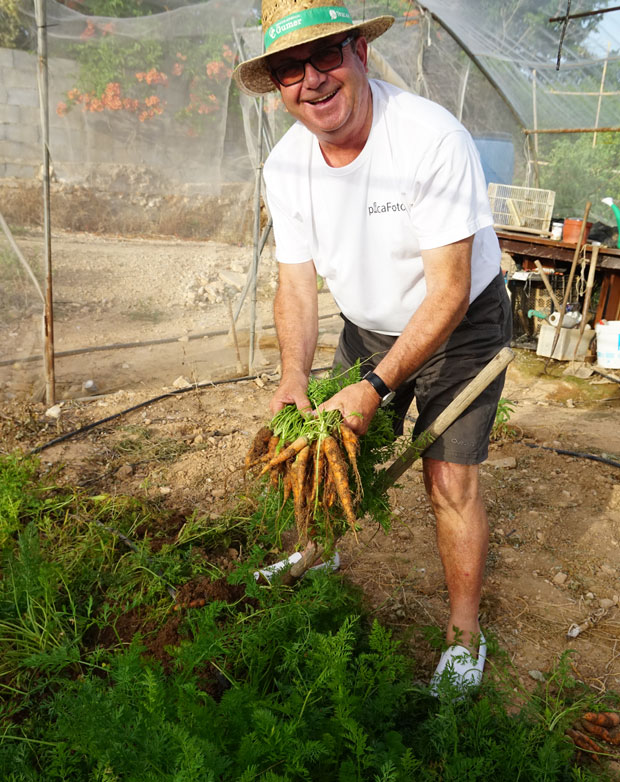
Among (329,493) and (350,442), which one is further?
(329,493)

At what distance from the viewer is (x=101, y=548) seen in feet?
10.6

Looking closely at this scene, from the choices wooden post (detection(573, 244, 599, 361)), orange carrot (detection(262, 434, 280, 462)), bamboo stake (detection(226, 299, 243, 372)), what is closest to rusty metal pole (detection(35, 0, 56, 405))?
bamboo stake (detection(226, 299, 243, 372))

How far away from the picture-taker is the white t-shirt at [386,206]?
2195 mm

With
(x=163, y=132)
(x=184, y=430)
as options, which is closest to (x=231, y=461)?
(x=184, y=430)

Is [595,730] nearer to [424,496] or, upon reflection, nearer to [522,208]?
[424,496]

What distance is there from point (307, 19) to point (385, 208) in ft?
2.24

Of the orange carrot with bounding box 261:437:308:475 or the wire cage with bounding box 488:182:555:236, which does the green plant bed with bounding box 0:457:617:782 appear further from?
the wire cage with bounding box 488:182:555:236

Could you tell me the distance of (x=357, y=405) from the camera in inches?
84.3

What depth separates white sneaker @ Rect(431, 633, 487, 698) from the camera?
2330 mm

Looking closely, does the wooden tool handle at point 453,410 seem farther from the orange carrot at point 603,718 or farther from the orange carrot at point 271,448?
the orange carrot at point 603,718

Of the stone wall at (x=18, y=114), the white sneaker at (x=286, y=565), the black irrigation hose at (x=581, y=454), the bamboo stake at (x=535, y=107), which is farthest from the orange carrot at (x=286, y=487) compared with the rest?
the bamboo stake at (x=535, y=107)

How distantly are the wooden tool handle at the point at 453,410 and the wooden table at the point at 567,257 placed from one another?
5.73 m

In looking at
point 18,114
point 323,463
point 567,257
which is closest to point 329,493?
point 323,463

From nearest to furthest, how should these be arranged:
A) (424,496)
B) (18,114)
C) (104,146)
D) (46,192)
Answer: (424,496) → (18,114) → (46,192) → (104,146)
